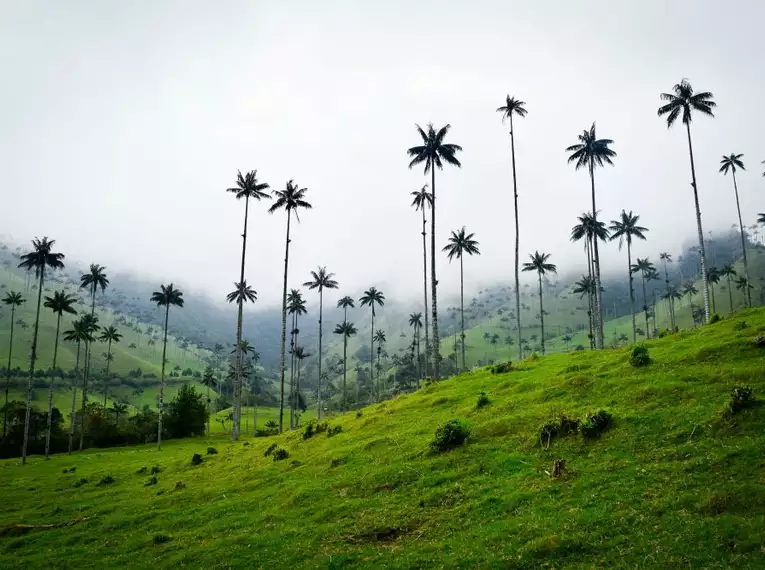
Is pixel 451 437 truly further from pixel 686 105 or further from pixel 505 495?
pixel 686 105

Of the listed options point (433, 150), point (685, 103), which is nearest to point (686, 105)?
point (685, 103)

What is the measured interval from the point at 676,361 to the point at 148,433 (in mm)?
122076

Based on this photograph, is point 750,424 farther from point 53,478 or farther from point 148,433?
point 148,433

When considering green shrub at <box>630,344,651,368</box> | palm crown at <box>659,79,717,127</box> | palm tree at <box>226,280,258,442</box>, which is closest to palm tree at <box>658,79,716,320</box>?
palm crown at <box>659,79,717,127</box>

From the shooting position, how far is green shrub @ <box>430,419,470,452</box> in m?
25.9

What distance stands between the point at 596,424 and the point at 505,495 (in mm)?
6183

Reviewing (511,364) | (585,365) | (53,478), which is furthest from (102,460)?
(585,365)

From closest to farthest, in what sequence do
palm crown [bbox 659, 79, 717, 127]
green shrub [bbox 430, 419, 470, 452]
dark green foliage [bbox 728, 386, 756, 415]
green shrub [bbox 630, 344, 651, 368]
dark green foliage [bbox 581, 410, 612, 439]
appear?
dark green foliage [bbox 728, 386, 756, 415] → dark green foliage [bbox 581, 410, 612, 439] → green shrub [bbox 430, 419, 470, 452] → green shrub [bbox 630, 344, 651, 368] → palm crown [bbox 659, 79, 717, 127]

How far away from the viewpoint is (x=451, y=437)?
26.0 meters

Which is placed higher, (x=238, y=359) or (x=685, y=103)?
(x=685, y=103)

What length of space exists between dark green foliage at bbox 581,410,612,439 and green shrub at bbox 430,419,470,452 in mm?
6632

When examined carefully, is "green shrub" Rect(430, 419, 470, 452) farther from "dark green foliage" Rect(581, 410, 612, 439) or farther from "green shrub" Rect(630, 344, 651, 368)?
"green shrub" Rect(630, 344, 651, 368)

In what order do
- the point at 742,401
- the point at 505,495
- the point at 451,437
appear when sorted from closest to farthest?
the point at 742,401 < the point at 505,495 < the point at 451,437

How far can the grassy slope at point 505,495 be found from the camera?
1387cm
